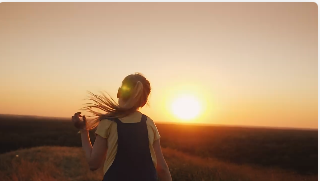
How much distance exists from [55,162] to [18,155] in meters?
2.37

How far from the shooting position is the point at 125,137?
85.9 inches

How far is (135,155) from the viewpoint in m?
2.21

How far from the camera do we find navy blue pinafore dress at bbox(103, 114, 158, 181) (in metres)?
2.18

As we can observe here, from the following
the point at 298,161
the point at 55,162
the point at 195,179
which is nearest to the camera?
the point at 195,179

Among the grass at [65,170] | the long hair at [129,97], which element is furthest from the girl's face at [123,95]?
the grass at [65,170]

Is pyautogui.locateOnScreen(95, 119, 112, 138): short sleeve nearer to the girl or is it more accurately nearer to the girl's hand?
the girl

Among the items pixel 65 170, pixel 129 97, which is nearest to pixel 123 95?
pixel 129 97

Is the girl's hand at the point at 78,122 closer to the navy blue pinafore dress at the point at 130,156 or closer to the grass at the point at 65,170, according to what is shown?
the navy blue pinafore dress at the point at 130,156

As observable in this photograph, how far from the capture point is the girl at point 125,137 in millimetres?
2178

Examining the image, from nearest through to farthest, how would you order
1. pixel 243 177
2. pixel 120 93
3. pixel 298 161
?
pixel 120 93
pixel 243 177
pixel 298 161

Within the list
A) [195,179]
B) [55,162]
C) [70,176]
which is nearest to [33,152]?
[55,162]

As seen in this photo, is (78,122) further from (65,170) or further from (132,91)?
(65,170)

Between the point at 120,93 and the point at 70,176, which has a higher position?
the point at 120,93

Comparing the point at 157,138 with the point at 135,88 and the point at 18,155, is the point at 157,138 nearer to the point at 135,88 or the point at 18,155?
the point at 135,88
